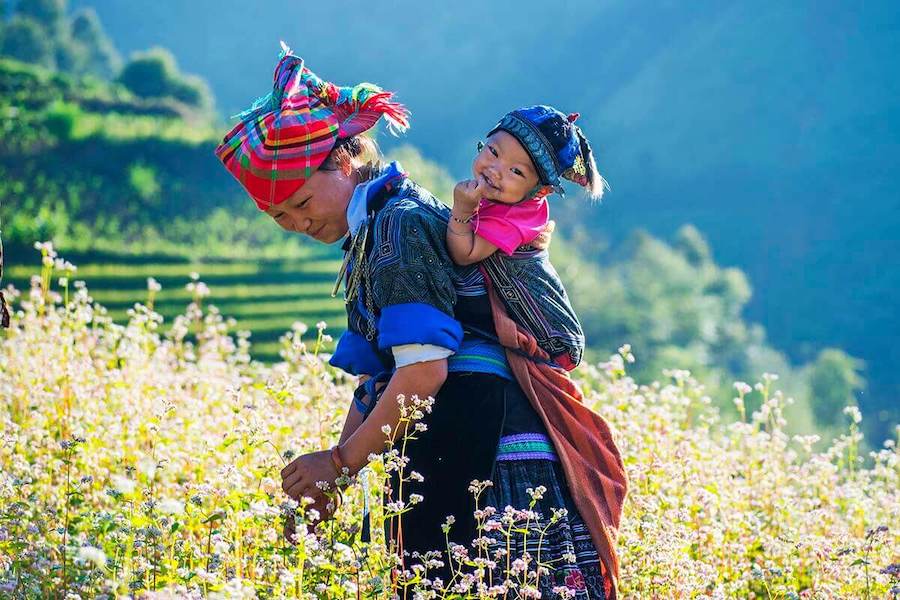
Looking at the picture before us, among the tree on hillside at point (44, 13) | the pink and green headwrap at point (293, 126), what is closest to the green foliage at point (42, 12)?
the tree on hillside at point (44, 13)

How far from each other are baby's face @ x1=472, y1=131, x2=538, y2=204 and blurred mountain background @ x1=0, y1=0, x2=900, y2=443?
24897 mm

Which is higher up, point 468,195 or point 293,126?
point 293,126

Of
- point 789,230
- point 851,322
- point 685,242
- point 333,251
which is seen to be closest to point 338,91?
point 333,251

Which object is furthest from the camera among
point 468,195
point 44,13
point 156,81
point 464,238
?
point 44,13

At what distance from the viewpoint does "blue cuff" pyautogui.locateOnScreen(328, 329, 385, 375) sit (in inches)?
130

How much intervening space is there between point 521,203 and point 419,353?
491mm

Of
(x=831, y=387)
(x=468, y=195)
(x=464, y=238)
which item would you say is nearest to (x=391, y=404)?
(x=464, y=238)

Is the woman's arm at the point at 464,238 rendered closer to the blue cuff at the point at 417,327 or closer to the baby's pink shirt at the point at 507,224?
the baby's pink shirt at the point at 507,224

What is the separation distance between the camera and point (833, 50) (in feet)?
385

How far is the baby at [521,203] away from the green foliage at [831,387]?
6522cm

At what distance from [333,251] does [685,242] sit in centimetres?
5476

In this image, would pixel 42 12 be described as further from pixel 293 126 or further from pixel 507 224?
pixel 507 224

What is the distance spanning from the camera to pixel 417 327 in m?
2.98

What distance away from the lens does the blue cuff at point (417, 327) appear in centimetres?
298
